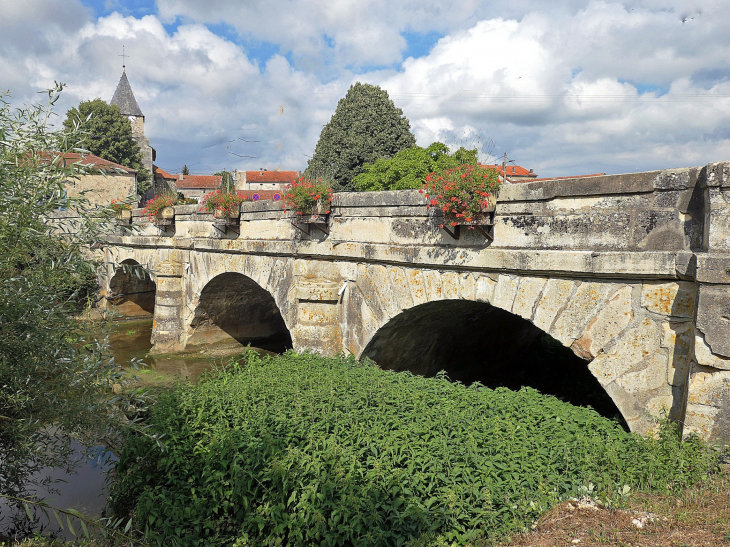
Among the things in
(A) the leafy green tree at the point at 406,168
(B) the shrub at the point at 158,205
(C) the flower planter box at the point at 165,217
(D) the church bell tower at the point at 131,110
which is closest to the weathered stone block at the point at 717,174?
(C) the flower planter box at the point at 165,217

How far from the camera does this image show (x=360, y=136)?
2428 centimetres

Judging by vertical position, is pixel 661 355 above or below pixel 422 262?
below

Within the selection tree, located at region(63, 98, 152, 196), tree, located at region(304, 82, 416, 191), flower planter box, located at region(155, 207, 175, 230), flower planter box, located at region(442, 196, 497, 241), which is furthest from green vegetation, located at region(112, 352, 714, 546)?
tree, located at region(63, 98, 152, 196)

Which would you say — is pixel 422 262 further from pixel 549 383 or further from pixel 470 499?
pixel 549 383

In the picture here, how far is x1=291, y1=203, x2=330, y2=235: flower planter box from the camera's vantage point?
23.4ft

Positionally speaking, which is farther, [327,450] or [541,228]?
[541,228]

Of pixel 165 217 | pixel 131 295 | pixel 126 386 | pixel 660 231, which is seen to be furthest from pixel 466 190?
A: pixel 131 295

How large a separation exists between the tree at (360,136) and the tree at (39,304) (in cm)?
2040

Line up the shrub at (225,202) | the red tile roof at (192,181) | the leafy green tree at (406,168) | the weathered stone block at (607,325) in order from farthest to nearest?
the red tile roof at (192,181), the leafy green tree at (406,168), the shrub at (225,202), the weathered stone block at (607,325)

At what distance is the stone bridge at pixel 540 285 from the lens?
3793 mm

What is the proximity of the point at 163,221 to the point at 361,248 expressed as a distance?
6.75 m

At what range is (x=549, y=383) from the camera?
8.59 meters

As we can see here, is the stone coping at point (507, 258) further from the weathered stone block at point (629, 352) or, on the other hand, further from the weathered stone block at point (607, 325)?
the weathered stone block at point (629, 352)

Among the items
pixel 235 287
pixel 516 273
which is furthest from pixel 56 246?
pixel 235 287
